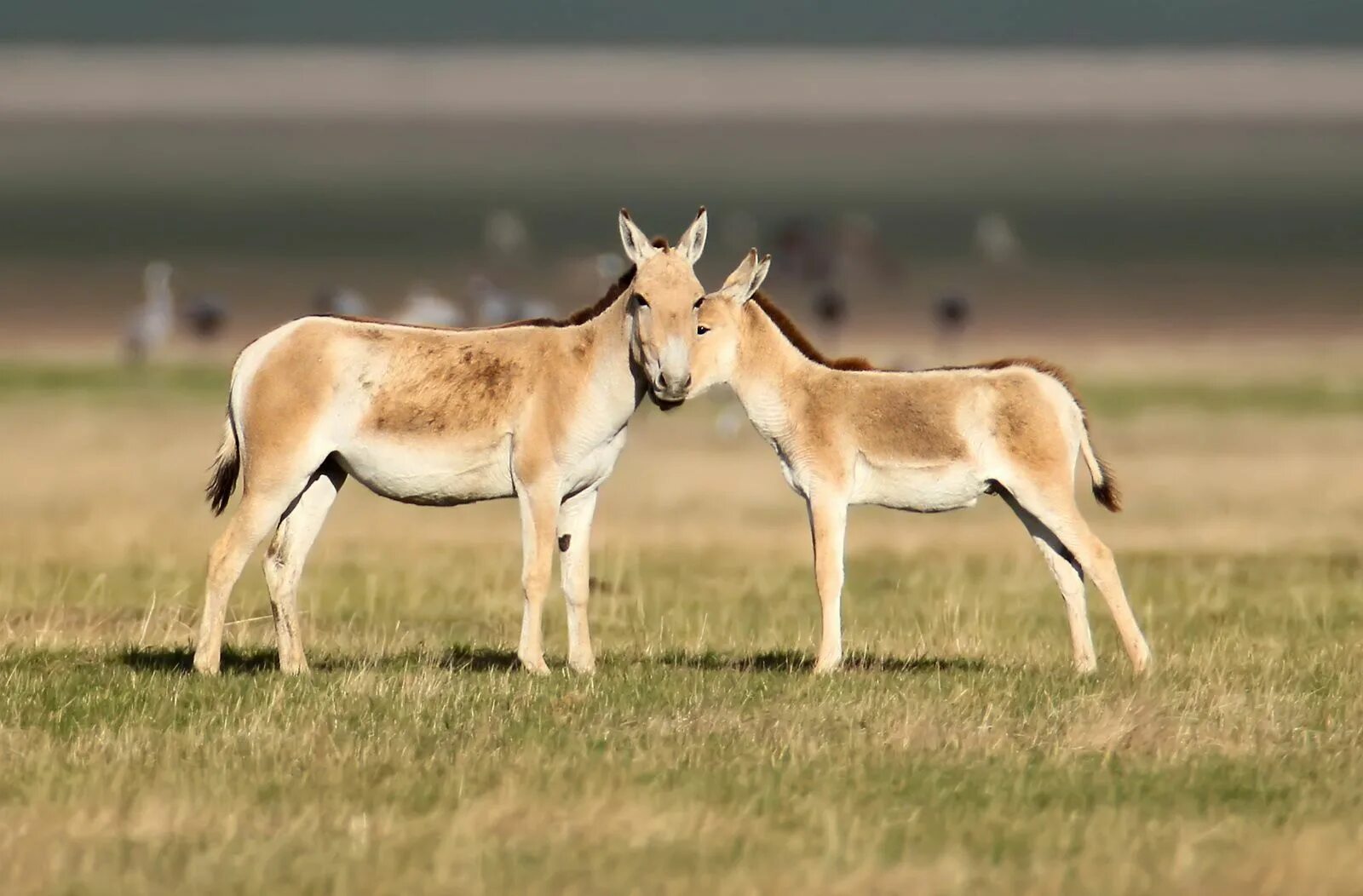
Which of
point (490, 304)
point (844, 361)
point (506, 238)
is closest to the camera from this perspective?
point (844, 361)

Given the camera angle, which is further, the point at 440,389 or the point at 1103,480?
the point at 1103,480

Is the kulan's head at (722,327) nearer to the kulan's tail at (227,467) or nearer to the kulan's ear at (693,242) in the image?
the kulan's ear at (693,242)

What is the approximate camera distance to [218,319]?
54.7m

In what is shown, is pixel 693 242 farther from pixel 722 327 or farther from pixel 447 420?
pixel 447 420

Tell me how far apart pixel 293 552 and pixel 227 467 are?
2.02 feet

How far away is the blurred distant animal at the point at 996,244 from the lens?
85375mm

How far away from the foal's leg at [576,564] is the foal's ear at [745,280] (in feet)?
4.27

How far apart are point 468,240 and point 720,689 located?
85482 mm

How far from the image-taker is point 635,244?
38.3ft

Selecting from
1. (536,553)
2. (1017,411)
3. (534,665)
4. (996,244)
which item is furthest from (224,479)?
(996,244)

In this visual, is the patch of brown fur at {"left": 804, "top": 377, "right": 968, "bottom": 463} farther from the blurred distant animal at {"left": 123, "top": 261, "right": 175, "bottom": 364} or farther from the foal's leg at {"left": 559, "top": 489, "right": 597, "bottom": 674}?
the blurred distant animal at {"left": 123, "top": 261, "right": 175, "bottom": 364}

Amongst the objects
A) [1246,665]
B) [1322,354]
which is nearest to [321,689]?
[1246,665]

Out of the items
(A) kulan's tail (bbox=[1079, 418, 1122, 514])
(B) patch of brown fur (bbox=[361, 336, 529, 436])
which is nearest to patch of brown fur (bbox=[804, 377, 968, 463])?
(A) kulan's tail (bbox=[1079, 418, 1122, 514])

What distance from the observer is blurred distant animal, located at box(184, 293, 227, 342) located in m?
53.2
